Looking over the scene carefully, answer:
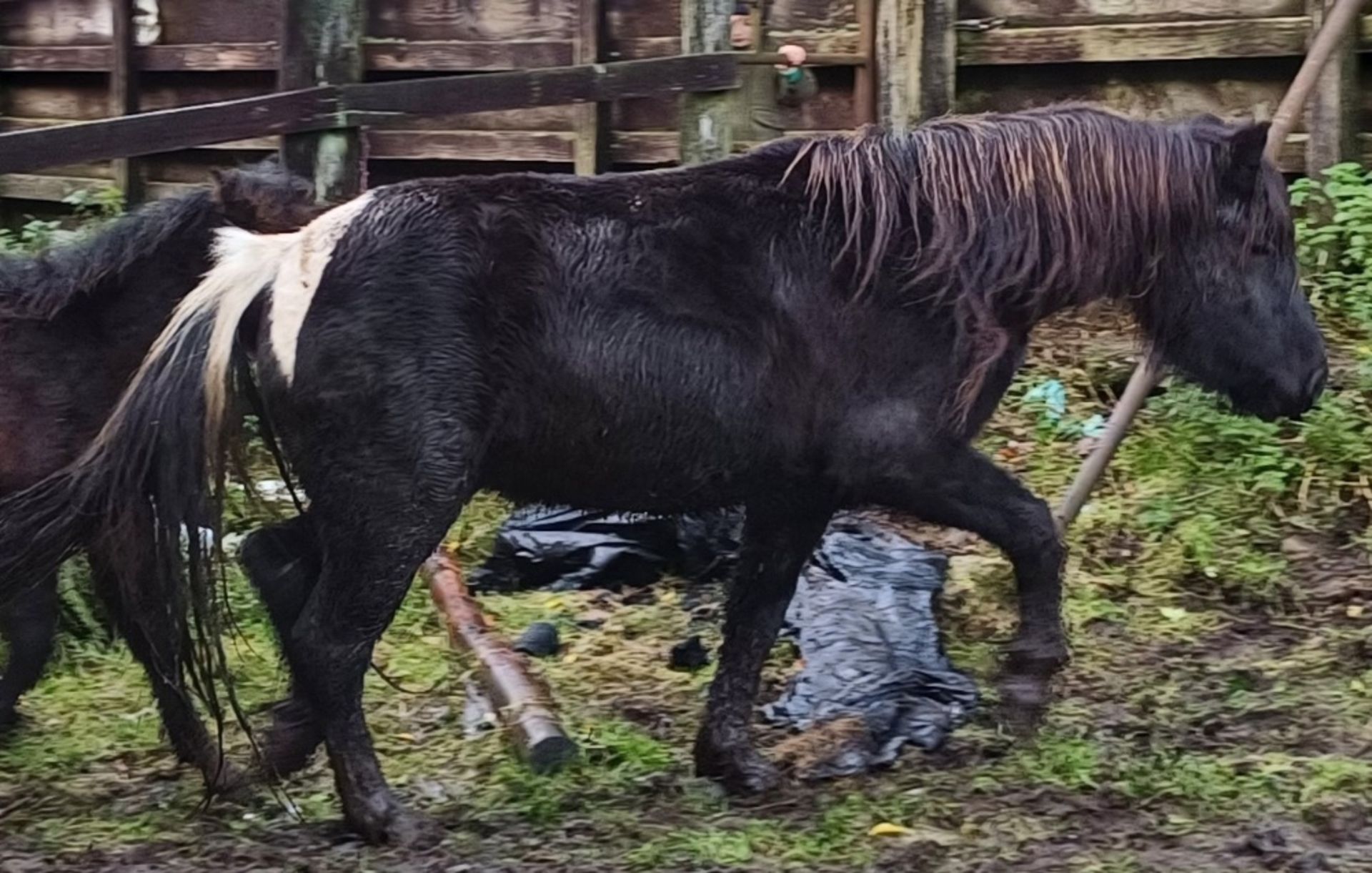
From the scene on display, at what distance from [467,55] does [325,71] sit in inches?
109

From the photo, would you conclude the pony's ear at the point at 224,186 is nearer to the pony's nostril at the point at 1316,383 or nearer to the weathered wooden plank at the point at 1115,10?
the pony's nostril at the point at 1316,383

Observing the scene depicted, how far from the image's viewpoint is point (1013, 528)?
4.21 meters

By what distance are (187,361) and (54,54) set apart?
7143 millimetres

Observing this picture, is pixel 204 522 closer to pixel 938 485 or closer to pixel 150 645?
pixel 150 645

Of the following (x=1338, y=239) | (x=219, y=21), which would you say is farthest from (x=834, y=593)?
(x=219, y=21)

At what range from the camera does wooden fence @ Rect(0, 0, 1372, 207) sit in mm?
5719

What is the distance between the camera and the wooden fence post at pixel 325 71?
564 cm

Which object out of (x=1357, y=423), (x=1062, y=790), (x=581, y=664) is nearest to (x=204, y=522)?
(x=581, y=664)

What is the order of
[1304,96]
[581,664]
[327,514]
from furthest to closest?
[1304,96] → [581,664] → [327,514]

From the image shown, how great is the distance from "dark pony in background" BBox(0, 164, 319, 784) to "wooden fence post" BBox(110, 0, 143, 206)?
5216mm

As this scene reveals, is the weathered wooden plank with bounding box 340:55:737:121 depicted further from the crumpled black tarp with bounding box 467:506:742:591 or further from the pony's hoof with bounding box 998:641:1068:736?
the pony's hoof with bounding box 998:641:1068:736

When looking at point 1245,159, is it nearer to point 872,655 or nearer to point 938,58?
point 872,655

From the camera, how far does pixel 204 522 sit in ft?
13.1

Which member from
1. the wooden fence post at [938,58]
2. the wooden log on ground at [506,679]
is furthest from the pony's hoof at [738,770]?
the wooden fence post at [938,58]
